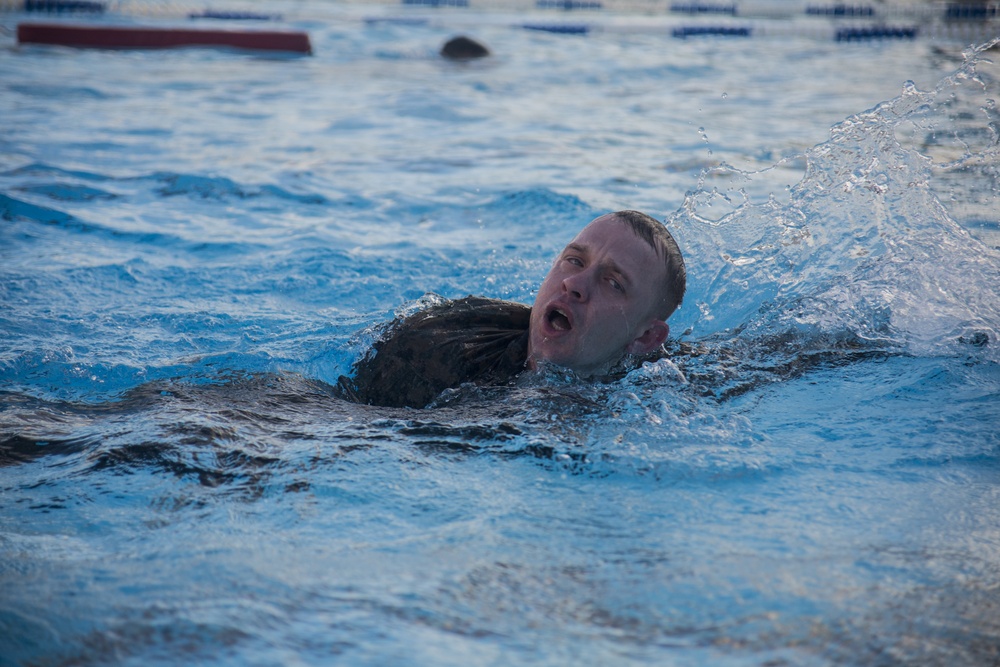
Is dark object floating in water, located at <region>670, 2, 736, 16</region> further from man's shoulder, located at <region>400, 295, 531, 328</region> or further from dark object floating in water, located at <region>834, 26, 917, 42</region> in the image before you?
man's shoulder, located at <region>400, 295, 531, 328</region>

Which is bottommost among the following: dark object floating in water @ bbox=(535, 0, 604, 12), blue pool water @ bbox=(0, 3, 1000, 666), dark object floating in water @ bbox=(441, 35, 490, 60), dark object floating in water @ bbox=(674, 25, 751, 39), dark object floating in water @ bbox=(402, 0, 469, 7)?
blue pool water @ bbox=(0, 3, 1000, 666)

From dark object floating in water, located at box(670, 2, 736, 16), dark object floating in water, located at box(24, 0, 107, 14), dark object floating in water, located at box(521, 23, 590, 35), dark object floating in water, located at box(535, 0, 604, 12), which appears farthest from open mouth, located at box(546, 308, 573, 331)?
dark object floating in water, located at box(535, 0, 604, 12)

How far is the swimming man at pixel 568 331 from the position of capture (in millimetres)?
3811

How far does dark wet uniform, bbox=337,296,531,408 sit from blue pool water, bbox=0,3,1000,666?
185 millimetres

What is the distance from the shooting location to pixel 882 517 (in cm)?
296

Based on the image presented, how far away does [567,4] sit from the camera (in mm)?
17438

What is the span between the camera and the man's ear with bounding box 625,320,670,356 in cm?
396

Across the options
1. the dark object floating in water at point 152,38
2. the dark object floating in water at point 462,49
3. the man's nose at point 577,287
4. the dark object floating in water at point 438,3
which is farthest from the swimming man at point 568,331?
the dark object floating in water at point 438,3

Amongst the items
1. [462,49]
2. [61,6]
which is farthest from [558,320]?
[61,6]

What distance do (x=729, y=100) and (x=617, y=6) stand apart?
25.9 feet

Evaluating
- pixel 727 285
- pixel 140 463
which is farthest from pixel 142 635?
pixel 727 285

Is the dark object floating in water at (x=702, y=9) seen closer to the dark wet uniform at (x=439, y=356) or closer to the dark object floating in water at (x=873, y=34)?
the dark object floating in water at (x=873, y=34)

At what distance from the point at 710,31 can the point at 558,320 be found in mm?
12592

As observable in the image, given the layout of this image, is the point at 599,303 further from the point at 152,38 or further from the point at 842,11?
the point at 842,11
